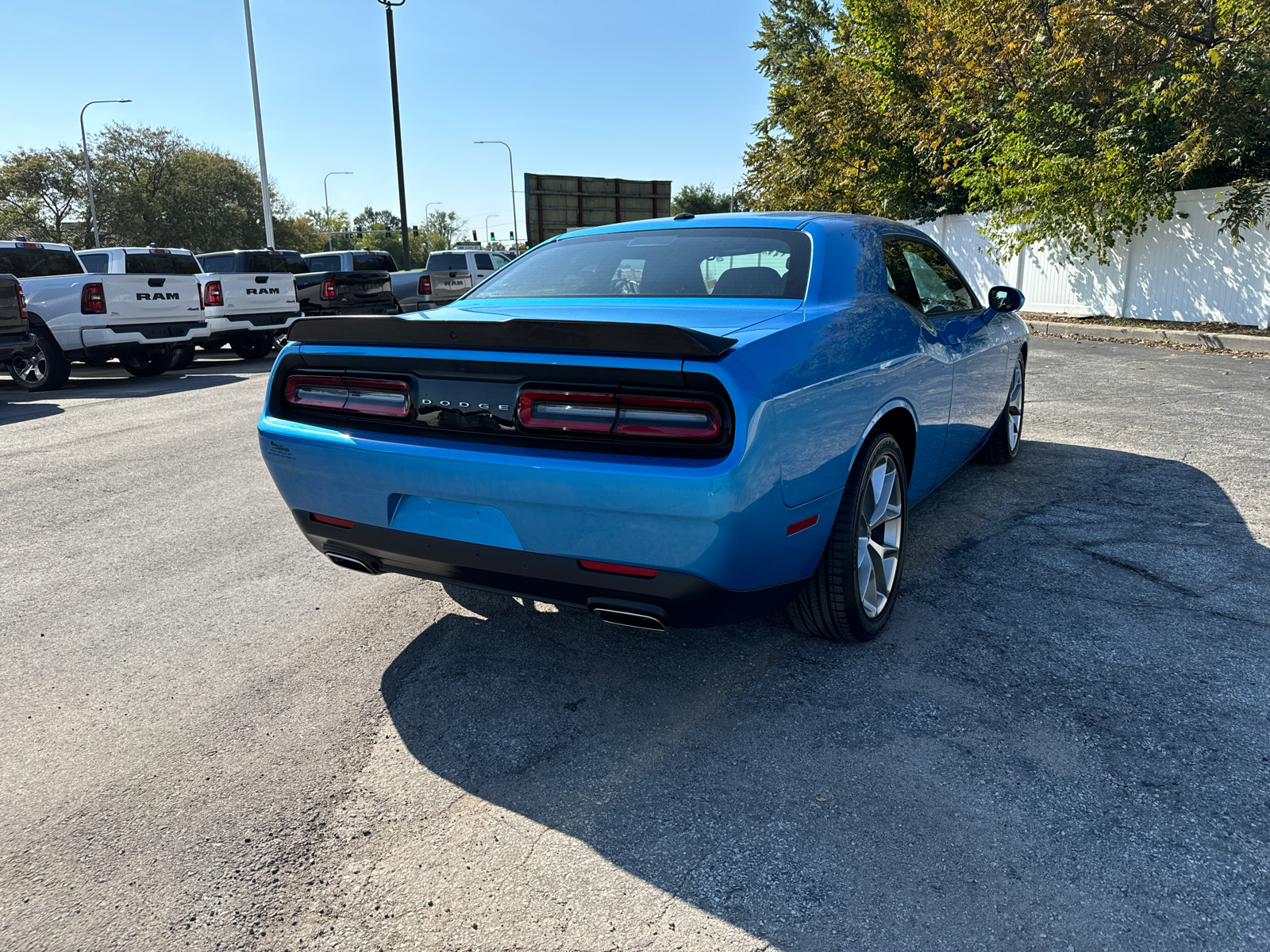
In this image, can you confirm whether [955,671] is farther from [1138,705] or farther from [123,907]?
[123,907]

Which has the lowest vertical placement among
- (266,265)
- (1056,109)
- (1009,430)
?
(1009,430)

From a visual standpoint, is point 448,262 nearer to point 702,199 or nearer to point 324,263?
point 324,263

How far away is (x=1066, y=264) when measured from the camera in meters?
18.4

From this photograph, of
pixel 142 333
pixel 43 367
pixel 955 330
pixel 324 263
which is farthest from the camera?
pixel 324 263

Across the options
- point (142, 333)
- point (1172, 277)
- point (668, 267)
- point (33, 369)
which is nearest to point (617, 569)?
point (668, 267)

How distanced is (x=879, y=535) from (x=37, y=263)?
12671mm

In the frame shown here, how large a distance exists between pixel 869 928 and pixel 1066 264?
1934cm

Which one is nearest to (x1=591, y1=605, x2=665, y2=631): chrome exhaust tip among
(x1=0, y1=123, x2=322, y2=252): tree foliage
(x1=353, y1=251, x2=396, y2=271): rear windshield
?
(x1=353, y1=251, x2=396, y2=271): rear windshield

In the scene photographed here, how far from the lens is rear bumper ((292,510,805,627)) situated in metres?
2.47

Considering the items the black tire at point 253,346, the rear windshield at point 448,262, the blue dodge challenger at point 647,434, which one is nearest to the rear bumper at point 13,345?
the black tire at point 253,346

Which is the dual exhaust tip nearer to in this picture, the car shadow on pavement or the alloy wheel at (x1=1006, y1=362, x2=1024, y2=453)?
the car shadow on pavement

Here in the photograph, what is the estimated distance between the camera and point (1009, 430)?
5816 mm

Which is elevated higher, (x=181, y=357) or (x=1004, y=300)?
(x=1004, y=300)

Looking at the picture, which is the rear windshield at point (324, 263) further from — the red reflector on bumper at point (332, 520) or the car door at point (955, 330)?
the red reflector on bumper at point (332, 520)
